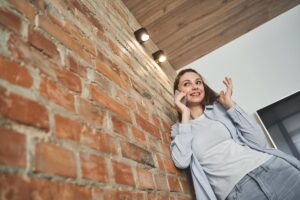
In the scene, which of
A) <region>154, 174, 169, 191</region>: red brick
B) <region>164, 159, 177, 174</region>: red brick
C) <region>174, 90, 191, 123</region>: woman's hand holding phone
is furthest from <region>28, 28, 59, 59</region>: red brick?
<region>174, 90, 191, 123</region>: woman's hand holding phone

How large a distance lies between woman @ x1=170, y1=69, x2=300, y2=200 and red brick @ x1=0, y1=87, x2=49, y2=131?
2.95 feet

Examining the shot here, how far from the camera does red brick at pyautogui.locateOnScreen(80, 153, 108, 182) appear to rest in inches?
25.2

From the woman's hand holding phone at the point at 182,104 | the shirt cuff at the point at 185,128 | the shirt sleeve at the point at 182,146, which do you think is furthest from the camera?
the woman's hand holding phone at the point at 182,104

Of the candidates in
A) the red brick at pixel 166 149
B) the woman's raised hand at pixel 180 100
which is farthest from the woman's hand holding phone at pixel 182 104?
the red brick at pixel 166 149

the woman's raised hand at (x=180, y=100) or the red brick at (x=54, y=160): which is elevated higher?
the woman's raised hand at (x=180, y=100)

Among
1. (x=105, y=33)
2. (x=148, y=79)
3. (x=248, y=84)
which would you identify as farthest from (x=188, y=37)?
(x=105, y=33)

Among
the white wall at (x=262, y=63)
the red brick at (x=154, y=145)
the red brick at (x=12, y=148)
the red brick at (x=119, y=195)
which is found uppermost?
the white wall at (x=262, y=63)

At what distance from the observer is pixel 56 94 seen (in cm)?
66

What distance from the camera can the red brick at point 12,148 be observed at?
46cm

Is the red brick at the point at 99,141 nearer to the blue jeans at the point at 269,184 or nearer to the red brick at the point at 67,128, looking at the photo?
the red brick at the point at 67,128

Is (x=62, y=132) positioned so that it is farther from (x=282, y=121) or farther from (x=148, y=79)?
(x=282, y=121)

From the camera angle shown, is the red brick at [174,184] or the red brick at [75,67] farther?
the red brick at [174,184]

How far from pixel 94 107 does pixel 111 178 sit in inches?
9.2

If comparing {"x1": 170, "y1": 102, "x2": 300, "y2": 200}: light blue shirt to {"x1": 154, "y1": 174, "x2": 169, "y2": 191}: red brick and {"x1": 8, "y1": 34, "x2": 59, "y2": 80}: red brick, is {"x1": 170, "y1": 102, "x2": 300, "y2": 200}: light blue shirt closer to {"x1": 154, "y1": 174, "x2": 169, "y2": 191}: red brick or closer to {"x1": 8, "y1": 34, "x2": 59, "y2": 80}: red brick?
{"x1": 154, "y1": 174, "x2": 169, "y2": 191}: red brick
